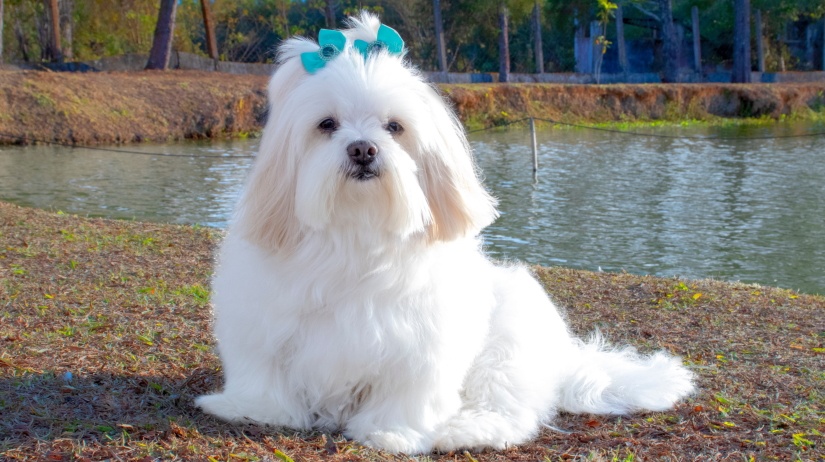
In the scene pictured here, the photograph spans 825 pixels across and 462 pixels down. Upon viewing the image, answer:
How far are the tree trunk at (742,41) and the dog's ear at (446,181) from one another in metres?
39.4

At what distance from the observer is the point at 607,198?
14.2 meters

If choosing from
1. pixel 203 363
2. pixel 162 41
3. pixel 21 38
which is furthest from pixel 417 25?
pixel 203 363

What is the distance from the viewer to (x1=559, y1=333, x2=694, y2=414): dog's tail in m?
3.93

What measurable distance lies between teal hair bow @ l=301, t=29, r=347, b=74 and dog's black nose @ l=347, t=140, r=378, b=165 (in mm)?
374

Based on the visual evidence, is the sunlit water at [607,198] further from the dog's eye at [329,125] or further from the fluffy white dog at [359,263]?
the dog's eye at [329,125]

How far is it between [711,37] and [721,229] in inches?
1519

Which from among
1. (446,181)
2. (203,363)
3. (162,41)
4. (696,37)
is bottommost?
(203,363)

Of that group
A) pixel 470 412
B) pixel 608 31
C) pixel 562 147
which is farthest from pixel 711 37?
pixel 470 412

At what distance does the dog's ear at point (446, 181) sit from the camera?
10.5ft

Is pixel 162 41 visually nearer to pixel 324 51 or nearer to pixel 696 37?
pixel 696 37

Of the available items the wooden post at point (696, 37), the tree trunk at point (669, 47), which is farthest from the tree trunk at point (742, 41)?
the tree trunk at point (669, 47)

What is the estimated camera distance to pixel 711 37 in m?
46.7

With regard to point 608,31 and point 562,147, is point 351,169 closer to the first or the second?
point 562,147

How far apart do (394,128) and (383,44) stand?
14.1 inches
